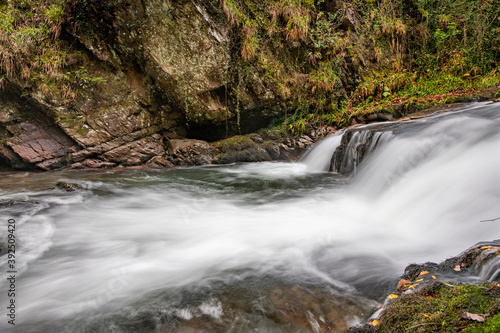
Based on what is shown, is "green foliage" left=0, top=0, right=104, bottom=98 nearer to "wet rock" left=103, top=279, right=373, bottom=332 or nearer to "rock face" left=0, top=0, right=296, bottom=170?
"rock face" left=0, top=0, right=296, bottom=170

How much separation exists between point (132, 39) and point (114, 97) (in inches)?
67.0

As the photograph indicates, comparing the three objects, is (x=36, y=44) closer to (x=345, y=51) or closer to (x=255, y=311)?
(x=255, y=311)

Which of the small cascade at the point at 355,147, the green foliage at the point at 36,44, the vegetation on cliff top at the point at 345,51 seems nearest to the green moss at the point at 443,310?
the small cascade at the point at 355,147

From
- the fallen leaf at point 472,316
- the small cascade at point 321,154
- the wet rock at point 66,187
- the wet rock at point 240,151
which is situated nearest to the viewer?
the fallen leaf at point 472,316

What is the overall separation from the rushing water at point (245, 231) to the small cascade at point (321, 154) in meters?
1.35

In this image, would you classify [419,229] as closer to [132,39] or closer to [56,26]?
[132,39]

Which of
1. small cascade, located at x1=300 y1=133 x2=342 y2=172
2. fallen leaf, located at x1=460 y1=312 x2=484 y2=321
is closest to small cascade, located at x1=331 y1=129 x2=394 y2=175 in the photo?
small cascade, located at x1=300 y1=133 x2=342 y2=172

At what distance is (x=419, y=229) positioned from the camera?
2.90 meters

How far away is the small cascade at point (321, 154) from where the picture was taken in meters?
6.70

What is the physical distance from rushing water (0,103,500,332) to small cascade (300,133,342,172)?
4.43 feet

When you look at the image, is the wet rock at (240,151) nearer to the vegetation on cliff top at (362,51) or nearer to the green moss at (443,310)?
→ the vegetation on cliff top at (362,51)

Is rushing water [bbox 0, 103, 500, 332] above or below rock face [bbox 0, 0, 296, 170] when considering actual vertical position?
below

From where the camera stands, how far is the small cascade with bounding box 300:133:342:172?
6700mm

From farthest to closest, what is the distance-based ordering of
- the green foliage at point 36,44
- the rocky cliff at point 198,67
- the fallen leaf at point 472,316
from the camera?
the rocky cliff at point 198,67 < the green foliage at point 36,44 < the fallen leaf at point 472,316
